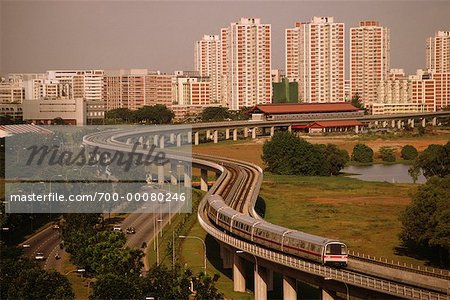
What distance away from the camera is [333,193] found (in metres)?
43.0

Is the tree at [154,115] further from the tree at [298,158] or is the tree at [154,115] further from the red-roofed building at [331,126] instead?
the tree at [298,158]

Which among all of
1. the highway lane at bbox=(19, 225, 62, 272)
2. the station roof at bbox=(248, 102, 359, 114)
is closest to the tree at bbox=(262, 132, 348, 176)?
the highway lane at bbox=(19, 225, 62, 272)

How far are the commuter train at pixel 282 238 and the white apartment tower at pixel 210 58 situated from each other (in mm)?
105687

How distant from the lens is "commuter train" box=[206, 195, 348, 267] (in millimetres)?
19125

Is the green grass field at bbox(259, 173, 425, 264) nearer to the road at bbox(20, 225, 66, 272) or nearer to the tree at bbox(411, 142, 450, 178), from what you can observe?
the tree at bbox(411, 142, 450, 178)

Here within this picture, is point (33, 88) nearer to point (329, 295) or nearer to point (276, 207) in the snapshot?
point (276, 207)

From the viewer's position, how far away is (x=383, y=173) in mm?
55250

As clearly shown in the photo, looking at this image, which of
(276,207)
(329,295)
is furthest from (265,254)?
(276,207)

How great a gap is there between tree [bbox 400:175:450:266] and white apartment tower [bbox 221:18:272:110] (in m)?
86.7

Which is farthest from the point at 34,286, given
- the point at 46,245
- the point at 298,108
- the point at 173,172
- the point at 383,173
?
the point at 298,108

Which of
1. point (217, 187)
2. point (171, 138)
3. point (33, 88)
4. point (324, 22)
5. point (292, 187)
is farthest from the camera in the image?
point (33, 88)

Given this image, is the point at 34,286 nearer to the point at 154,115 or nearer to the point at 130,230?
the point at 130,230

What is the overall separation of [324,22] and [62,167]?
78027mm

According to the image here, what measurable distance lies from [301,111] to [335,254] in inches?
2882
